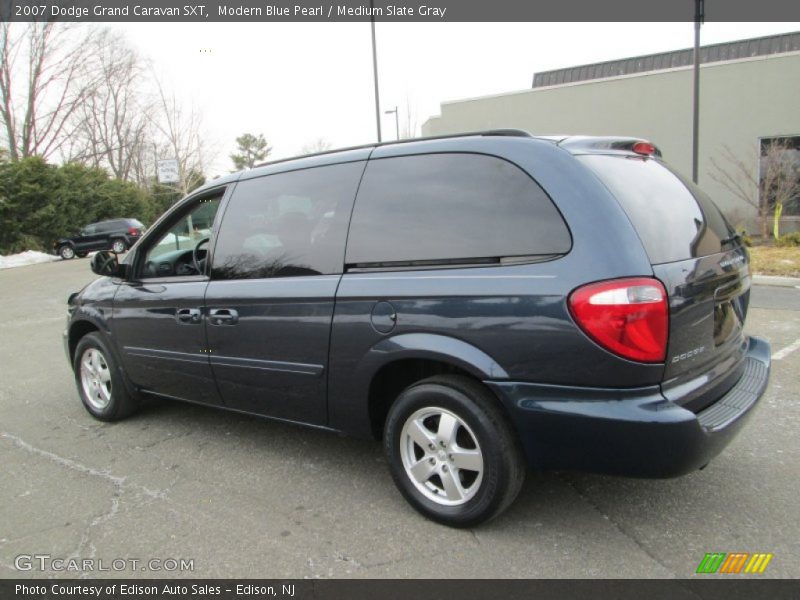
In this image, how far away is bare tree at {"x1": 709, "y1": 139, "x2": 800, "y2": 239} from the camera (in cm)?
1634

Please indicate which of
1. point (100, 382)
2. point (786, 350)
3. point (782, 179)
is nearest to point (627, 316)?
point (100, 382)

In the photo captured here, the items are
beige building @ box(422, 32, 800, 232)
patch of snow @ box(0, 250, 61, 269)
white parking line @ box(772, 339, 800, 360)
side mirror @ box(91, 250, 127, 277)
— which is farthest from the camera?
patch of snow @ box(0, 250, 61, 269)

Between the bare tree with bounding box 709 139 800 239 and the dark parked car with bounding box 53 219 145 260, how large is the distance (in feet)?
81.3

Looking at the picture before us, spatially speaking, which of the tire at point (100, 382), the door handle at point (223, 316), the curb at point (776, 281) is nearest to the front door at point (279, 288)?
the door handle at point (223, 316)

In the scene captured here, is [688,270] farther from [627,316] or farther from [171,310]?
[171,310]

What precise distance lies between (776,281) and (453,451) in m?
8.76

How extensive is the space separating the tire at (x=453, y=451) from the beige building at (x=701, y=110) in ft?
55.8

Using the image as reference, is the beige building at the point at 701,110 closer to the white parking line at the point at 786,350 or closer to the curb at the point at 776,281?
the curb at the point at 776,281

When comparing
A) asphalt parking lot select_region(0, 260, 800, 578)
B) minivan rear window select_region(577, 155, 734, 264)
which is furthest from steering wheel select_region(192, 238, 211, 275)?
minivan rear window select_region(577, 155, 734, 264)

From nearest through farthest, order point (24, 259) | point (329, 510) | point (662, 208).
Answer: point (662, 208), point (329, 510), point (24, 259)

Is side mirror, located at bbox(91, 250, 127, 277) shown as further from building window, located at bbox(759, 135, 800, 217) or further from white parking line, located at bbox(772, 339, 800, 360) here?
building window, located at bbox(759, 135, 800, 217)

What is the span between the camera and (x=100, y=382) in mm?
4547

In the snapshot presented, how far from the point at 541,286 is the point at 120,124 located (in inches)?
1910

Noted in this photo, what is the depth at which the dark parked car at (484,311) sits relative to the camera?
2.30 m
